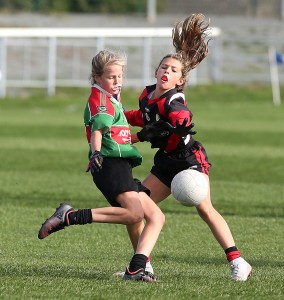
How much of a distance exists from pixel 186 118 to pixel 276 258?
7.44 feet

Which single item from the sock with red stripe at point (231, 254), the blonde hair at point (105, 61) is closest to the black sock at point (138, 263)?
the sock with red stripe at point (231, 254)

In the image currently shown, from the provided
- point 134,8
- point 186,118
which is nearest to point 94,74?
point 186,118

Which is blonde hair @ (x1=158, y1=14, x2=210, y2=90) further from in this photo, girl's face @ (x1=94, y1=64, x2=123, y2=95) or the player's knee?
the player's knee

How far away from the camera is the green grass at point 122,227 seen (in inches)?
306

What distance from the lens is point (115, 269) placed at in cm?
880

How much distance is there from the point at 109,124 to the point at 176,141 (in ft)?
2.15

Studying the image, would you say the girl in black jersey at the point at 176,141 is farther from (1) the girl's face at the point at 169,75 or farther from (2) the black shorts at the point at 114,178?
(2) the black shorts at the point at 114,178

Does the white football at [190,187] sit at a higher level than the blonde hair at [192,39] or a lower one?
lower

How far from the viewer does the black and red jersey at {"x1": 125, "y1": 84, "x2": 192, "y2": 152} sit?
816 cm

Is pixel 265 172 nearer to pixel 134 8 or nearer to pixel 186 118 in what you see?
pixel 186 118

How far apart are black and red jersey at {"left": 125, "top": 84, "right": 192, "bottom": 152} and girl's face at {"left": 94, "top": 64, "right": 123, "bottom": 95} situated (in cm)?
36

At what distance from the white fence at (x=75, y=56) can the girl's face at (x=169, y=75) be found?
1318 inches

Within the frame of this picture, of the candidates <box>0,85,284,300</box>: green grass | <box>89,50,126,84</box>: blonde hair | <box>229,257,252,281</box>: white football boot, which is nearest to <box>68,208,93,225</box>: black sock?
<box>0,85,284,300</box>: green grass

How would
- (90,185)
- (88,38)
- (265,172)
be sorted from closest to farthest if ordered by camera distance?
(90,185) → (265,172) → (88,38)
